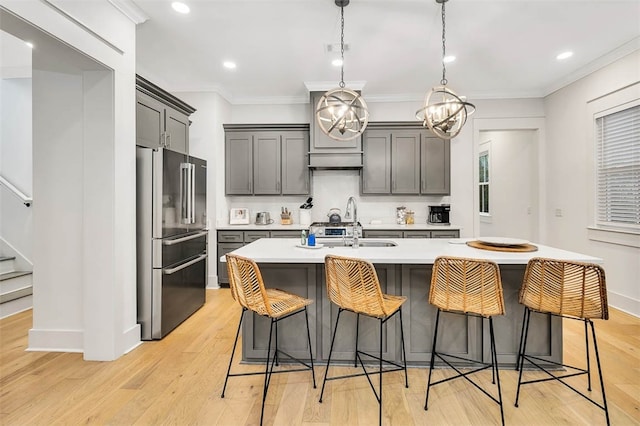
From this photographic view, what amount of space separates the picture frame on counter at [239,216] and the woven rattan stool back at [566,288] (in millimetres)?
3959

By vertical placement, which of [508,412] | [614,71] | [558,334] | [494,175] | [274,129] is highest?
[614,71]

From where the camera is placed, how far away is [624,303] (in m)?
3.65

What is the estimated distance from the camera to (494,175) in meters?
6.11

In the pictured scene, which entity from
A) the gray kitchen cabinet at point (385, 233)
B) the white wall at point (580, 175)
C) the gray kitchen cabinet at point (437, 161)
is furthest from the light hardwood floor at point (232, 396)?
the gray kitchen cabinet at point (437, 161)

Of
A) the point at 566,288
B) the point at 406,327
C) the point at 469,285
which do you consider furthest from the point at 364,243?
the point at 566,288

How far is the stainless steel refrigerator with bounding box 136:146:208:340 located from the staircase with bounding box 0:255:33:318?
1867mm

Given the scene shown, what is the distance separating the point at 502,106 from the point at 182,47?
15.1 feet

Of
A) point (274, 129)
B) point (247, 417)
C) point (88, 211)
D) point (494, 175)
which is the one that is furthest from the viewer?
point (494, 175)

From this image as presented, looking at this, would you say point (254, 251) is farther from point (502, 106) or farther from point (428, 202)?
point (502, 106)

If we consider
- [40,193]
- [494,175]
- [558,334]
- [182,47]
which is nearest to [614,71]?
[494,175]

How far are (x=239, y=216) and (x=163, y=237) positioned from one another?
6.99 ft

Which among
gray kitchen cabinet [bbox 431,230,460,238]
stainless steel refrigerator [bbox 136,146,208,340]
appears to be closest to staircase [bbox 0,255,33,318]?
stainless steel refrigerator [bbox 136,146,208,340]

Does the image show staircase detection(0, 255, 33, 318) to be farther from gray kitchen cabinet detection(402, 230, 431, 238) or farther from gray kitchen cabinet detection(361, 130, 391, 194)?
gray kitchen cabinet detection(402, 230, 431, 238)

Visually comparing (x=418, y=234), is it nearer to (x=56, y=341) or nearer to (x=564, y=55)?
(x=564, y=55)
